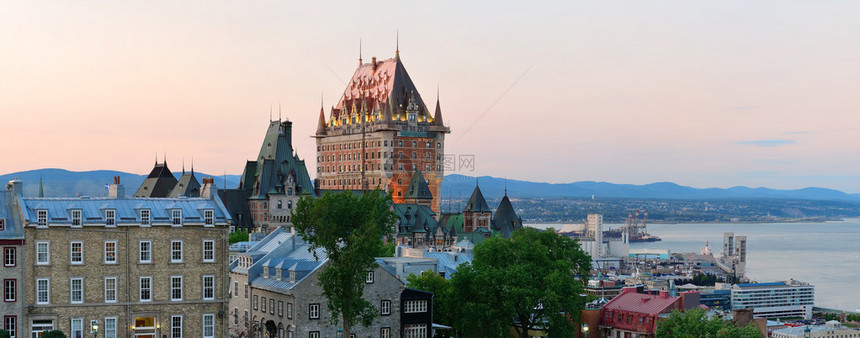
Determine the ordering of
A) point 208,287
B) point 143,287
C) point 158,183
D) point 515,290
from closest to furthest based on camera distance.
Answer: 1. point 143,287
2. point 208,287
3. point 515,290
4. point 158,183

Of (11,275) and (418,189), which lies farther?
(418,189)


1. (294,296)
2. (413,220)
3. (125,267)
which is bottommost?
(294,296)

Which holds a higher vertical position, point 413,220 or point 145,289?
point 413,220

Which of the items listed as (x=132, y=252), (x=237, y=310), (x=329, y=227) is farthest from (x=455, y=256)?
(x=132, y=252)

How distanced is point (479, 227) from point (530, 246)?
90004 millimetres

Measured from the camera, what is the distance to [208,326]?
63.5 meters

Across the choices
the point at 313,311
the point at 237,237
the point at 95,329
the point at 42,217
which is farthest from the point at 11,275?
the point at 237,237

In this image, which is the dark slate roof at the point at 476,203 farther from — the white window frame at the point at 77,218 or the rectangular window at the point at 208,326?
the white window frame at the point at 77,218

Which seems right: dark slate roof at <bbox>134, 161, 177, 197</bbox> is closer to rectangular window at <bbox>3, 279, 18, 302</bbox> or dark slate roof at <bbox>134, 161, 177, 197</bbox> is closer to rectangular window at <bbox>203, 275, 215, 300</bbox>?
rectangular window at <bbox>203, 275, 215, 300</bbox>

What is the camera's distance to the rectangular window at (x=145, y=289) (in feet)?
204

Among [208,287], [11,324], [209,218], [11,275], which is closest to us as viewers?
[11,324]

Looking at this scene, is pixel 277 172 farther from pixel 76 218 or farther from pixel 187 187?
pixel 76 218

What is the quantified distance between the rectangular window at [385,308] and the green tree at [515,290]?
5779 mm

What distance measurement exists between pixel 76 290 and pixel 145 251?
428 centimetres
